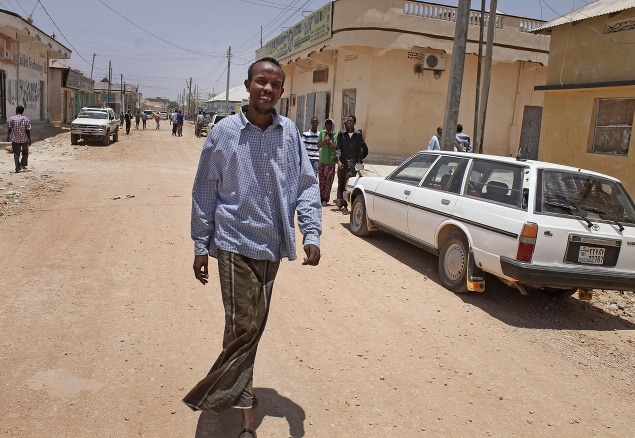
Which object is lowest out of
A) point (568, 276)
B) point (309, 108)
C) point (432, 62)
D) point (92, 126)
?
point (568, 276)

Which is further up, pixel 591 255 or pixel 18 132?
pixel 18 132

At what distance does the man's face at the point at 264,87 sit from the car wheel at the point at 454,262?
11.5 feet

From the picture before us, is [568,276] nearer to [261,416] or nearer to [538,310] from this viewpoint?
[538,310]

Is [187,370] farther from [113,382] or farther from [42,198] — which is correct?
[42,198]

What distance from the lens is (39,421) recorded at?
2926 millimetres

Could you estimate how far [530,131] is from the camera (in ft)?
74.7

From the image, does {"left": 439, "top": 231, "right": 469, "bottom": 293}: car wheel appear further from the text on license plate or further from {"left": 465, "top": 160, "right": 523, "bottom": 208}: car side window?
the text on license plate

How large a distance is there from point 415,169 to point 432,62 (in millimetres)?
14341

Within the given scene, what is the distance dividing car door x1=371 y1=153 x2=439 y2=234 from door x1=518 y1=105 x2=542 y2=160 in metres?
16.8

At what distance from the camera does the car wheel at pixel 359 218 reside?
26.7 ft

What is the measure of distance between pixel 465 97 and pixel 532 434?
19837 millimetres

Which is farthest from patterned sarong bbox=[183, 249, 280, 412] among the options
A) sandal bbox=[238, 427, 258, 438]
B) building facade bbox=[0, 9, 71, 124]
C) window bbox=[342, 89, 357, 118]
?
building facade bbox=[0, 9, 71, 124]

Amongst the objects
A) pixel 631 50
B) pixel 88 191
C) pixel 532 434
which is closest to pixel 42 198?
pixel 88 191

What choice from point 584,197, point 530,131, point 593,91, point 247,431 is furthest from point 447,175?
point 530,131
